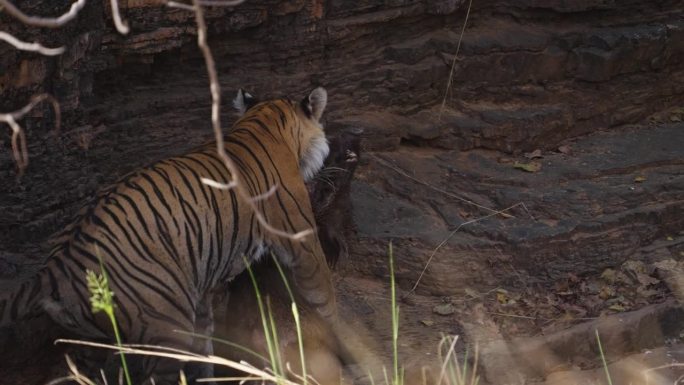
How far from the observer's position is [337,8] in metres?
7.68

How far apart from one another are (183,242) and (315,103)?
1.52m

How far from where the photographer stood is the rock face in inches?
233

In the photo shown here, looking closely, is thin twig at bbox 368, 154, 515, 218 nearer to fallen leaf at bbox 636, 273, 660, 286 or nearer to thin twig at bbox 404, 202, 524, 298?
thin twig at bbox 404, 202, 524, 298

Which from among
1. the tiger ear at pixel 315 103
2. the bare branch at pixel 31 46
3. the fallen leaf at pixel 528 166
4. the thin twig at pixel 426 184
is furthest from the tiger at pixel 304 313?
the bare branch at pixel 31 46

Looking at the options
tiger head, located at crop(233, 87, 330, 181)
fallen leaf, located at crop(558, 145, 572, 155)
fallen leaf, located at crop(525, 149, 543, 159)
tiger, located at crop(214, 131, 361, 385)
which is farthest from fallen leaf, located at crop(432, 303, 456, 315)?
fallen leaf, located at crop(558, 145, 572, 155)

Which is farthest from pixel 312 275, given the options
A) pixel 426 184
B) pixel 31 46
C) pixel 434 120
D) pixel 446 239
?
pixel 31 46

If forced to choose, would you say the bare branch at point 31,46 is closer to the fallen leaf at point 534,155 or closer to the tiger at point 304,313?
the tiger at point 304,313

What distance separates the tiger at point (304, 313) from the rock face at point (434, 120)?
25.5 inches

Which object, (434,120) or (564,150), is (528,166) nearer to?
(564,150)

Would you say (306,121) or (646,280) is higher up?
(306,121)

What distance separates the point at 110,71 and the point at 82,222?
2.33 m

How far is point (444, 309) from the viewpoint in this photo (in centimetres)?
670

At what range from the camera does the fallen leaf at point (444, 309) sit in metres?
6.67

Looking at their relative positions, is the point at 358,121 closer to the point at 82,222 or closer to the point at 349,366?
the point at 349,366
